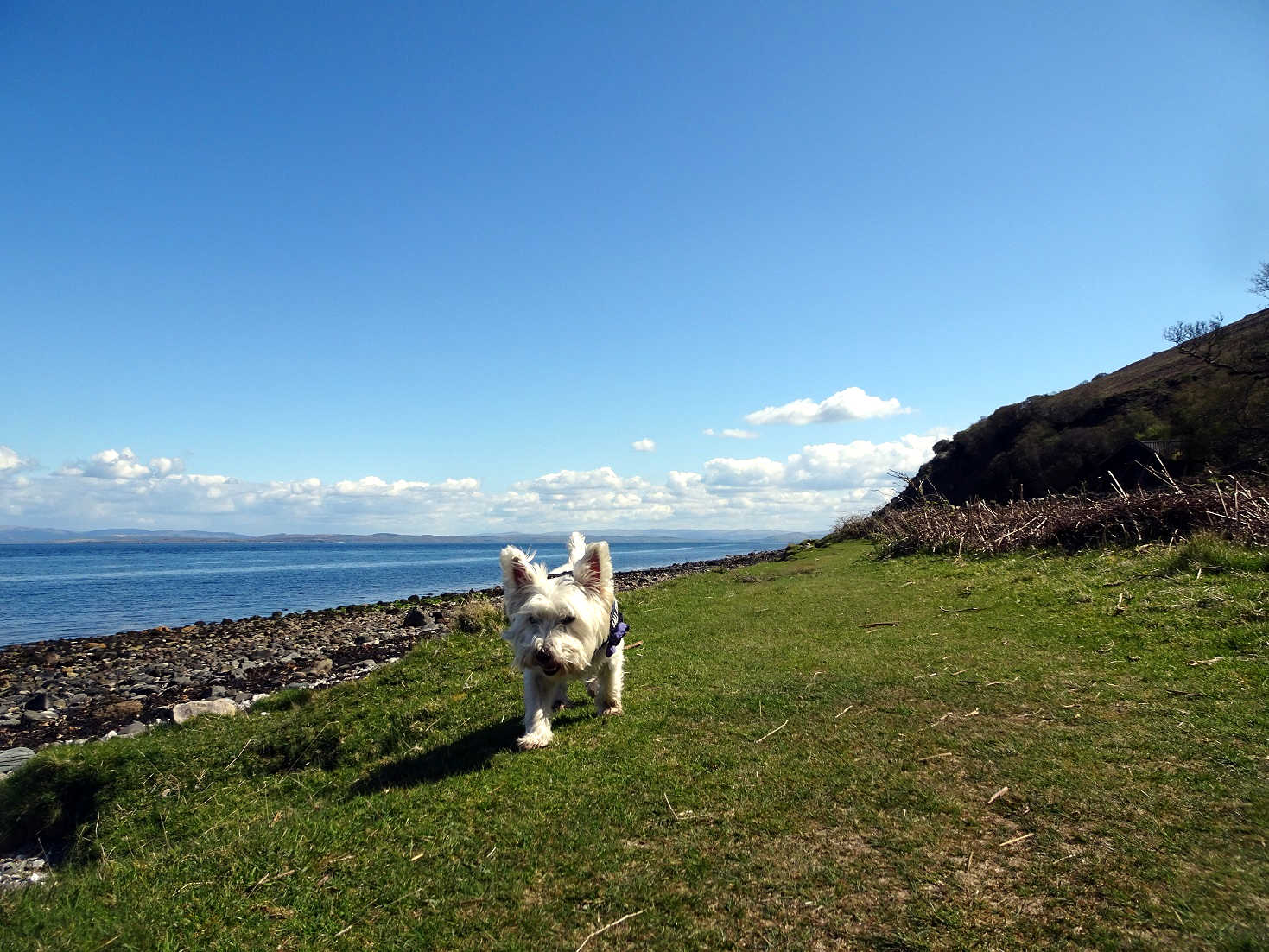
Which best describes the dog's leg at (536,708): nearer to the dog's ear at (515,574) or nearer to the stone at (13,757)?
the dog's ear at (515,574)

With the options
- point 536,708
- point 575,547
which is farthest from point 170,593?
point 536,708

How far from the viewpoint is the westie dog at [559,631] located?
6.32 meters

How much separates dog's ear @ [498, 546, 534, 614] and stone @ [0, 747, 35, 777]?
818 centimetres

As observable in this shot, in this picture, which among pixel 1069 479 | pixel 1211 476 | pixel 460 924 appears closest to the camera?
pixel 460 924

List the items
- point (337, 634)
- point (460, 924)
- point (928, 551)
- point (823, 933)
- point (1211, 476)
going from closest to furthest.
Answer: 1. point (823, 933)
2. point (460, 924)
3. point (1211, 476)
4. point (928, 551)
5. point (337, 634)

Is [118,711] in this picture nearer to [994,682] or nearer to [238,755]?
[238,755]

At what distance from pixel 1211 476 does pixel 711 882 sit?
54.0ft

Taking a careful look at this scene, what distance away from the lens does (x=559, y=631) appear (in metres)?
6.36

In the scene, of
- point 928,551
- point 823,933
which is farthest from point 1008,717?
point 928,551

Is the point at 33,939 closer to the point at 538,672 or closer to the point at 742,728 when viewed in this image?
the point at 538,672

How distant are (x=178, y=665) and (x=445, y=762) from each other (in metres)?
17.9

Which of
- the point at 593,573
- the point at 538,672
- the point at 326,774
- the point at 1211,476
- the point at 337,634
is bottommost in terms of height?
the point at 337,634

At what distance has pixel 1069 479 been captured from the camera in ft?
115

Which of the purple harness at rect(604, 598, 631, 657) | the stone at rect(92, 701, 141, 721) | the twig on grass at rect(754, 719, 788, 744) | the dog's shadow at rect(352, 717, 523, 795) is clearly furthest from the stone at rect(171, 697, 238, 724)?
the twig on grass at rect(754, 719, 788, 744)
